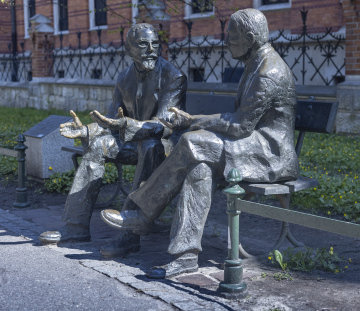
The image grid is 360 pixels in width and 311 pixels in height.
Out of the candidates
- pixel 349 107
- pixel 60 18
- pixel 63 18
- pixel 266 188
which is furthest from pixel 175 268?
pixel 60 18

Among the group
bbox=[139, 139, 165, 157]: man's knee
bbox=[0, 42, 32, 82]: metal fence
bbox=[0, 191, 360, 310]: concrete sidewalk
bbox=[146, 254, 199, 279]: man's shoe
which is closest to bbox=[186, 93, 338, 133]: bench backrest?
bbox=[0, 191, 360, 310]: concrete sidewalk

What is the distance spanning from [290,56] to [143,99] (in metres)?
8.70

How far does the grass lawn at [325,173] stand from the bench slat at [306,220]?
2216mm

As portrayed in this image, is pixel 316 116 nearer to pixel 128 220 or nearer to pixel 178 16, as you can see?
pixel 128 220

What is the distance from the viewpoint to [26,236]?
5.20 meters

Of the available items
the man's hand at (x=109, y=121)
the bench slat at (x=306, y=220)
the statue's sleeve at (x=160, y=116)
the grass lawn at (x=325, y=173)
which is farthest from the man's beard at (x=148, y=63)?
the grass lawn at (x=325, y=173)

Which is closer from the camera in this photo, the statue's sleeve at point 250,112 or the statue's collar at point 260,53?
the statue's sleeve at point 250,112

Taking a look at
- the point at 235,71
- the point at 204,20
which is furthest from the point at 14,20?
the point at 235,71

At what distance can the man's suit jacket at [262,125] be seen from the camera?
404 centimetres

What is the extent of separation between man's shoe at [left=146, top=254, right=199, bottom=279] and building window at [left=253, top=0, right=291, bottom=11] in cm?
1114

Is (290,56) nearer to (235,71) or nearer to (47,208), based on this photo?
(235,71)

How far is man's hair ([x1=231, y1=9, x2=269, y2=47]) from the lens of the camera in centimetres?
416

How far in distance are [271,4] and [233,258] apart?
39.0 feet

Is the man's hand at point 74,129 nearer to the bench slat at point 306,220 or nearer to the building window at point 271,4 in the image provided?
the bench slat at point 306,220
